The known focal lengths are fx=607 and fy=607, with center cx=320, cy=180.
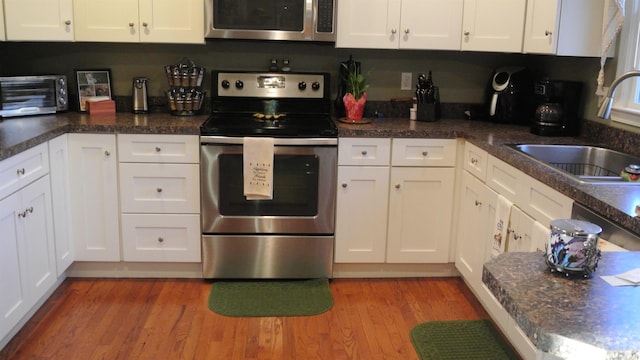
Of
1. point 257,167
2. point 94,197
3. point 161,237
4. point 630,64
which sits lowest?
point 161,237

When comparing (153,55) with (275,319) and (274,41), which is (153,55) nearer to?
(274,41)

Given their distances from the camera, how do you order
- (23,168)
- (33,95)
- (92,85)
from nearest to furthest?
1. (23,168)
2. (33,95)
3. (92,85)

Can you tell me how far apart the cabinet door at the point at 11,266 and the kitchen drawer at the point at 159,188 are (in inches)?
27.2

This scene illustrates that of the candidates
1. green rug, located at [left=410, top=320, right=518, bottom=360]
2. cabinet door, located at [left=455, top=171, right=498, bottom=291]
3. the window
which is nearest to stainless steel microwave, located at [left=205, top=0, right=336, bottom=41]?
cabinet door, located at [left=455, top=171, right=498, bottom=291]

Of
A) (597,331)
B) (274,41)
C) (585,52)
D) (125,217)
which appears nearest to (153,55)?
(274,41)

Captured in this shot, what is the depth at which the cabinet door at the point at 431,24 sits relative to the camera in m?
3.43

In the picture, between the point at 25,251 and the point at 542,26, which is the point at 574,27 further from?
the point at 25,251

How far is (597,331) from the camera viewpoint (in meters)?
1.04

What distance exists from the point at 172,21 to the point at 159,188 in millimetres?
933

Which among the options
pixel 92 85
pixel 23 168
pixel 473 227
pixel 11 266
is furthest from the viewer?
pixel 92 85

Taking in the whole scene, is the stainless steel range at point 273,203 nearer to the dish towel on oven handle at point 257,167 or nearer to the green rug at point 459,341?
the dish towel on oven handle at point 257,167

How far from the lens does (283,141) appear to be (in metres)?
3.21

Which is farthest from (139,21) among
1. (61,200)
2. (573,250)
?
(573,250)

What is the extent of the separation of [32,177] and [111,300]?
2.57ft
